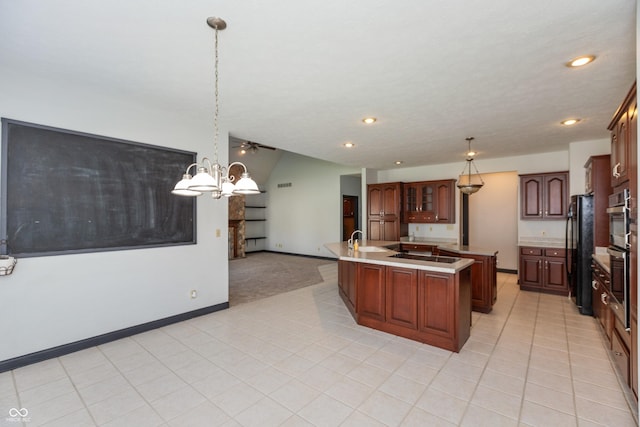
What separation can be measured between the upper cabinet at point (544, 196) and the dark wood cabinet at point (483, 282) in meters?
2.16

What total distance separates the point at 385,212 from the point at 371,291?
146 inches

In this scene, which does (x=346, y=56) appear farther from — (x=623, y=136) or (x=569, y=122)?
(x=569, y=122)

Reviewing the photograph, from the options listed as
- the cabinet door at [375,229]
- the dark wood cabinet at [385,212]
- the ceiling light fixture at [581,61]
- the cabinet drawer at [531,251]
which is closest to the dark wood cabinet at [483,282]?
the cabinet drawer at [531,251]

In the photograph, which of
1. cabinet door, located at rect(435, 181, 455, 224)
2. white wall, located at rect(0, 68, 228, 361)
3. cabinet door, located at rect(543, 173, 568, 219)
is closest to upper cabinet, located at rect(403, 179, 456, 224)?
cabinet door, located at rect(435, 181, 455, 224)

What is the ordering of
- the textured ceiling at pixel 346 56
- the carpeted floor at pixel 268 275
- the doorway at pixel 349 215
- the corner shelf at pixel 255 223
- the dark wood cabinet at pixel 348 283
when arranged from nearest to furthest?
1. the textured ceiling at pixel 346 56
2. the dark wood cabinet at pixel 348 283
3. the carpeted floor at pixel 268 275
4. the doorway at pixel 349 215
5. the corner shelf at pixel 255 223

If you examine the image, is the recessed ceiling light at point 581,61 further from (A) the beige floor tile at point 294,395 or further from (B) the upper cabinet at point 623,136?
A: (A) the beige floor tile at point 294,395

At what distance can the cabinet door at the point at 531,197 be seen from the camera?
5.40 metres

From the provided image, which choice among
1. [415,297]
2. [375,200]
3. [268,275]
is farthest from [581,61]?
[268,275]

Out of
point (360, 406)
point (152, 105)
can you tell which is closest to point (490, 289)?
point (360, 406)

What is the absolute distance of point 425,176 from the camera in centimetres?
704

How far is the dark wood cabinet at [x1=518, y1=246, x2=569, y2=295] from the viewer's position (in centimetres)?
500

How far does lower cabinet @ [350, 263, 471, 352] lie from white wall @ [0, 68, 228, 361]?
7.12 ft

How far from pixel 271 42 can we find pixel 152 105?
6.83ft

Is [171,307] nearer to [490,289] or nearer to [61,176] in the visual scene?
[61,176]
